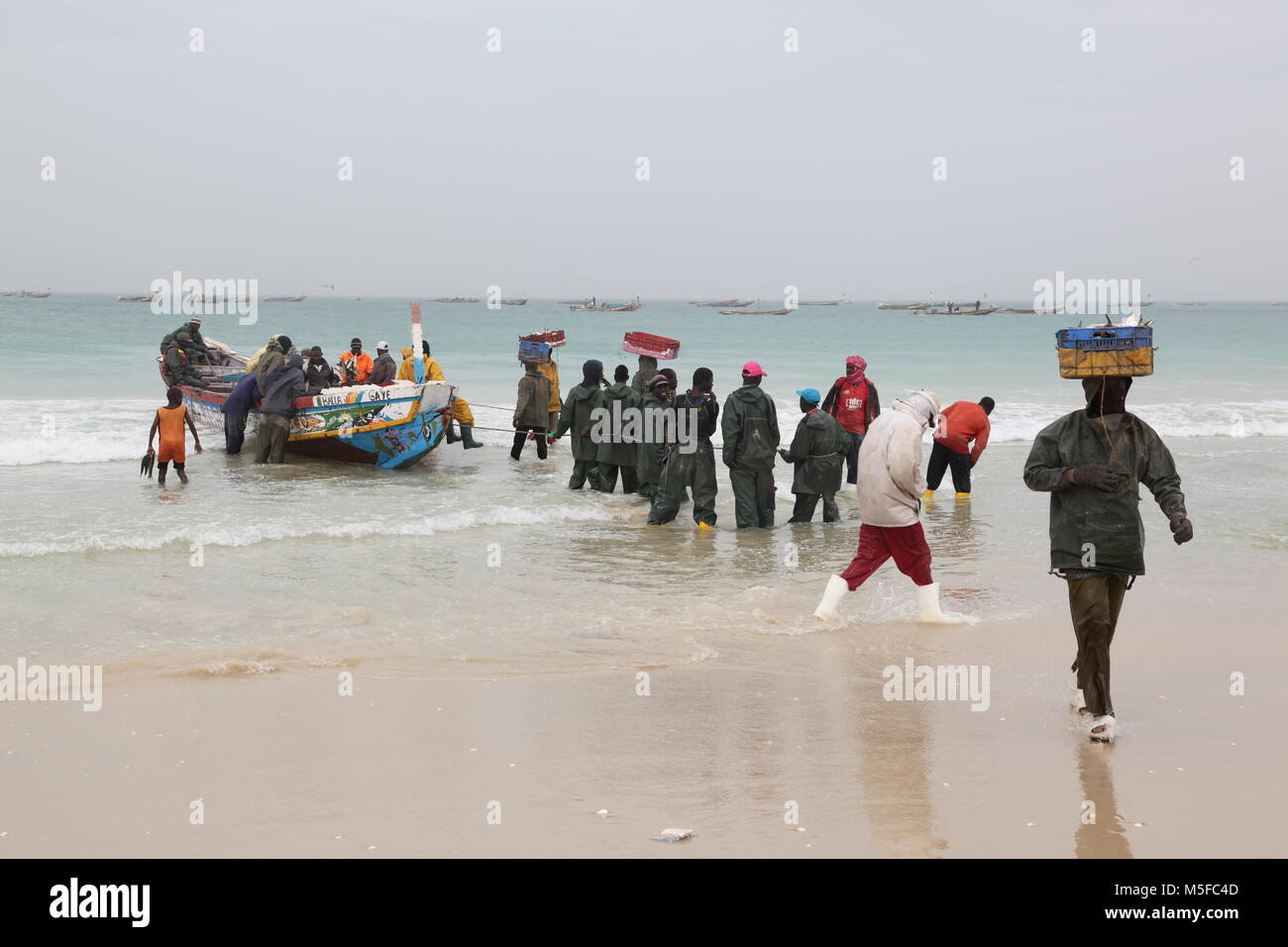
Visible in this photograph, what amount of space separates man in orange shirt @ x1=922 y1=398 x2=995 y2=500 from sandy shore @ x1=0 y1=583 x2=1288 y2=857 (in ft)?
20.1

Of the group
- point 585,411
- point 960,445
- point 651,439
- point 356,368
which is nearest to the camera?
point 651,439

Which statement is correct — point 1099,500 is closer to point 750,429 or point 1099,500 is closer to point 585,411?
point 750,429

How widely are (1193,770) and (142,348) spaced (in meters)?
45.9

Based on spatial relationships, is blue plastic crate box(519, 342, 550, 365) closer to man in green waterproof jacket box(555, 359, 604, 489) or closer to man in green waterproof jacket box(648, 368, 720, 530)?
man in green waterproof jacket box(555, 359, 604, 489)

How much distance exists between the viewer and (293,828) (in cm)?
443

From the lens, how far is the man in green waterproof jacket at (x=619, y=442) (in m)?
13.0

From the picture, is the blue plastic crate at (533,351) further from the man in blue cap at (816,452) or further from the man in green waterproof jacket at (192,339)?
the man in green waterproof jacket at (192,339)

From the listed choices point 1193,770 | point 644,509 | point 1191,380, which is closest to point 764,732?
point 1193,770

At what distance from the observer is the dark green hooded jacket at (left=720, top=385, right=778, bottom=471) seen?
11164 millimetres

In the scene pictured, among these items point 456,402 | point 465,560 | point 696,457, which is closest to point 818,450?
point 696,457

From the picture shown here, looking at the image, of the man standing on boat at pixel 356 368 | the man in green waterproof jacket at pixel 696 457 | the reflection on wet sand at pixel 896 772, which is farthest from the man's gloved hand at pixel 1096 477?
the man standing on boat at pixel 356 368

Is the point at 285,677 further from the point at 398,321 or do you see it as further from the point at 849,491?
the point at 398,321

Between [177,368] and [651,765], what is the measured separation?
15.6 meters

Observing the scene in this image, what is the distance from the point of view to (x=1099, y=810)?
4.60m
